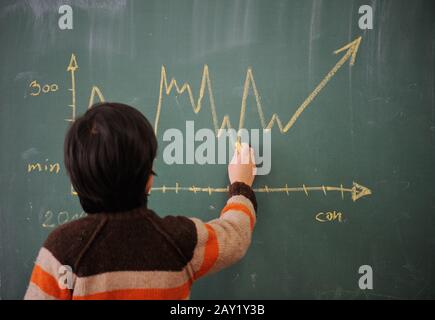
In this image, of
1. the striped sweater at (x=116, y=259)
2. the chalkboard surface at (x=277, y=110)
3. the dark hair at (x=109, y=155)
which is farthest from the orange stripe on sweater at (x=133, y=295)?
the chalkboard surface at (x=277, y=110)

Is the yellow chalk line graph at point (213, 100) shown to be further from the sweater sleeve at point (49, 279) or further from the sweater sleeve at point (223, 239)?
the sweater sleeve at point (49, 279)

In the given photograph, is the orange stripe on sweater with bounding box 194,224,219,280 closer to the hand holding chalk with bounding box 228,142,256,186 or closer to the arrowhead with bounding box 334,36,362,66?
the hand holding chalk with bounding box 228,142,256,186

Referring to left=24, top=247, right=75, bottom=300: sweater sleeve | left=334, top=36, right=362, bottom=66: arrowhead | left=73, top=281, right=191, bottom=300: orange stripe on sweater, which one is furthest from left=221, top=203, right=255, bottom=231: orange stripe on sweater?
left=334, top=36, right=362, bottom=66: arrowhead

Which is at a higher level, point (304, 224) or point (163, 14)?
point (163, 14)

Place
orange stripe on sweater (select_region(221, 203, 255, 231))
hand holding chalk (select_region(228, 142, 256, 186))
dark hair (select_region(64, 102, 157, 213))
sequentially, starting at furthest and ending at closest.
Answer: hand holding chalk (select_region(228, 142, 256, 186)), orange stripe on sweater (select_region(221, 203, 255, 231)), dark hair (select_region(64, 102, 157, 213))

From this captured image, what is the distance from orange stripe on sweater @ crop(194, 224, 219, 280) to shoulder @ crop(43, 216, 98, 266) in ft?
0.77

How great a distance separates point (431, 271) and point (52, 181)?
1.18m

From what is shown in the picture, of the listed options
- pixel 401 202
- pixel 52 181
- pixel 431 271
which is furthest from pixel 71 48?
pixel 431 271

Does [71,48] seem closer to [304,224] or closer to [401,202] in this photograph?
[304,224]

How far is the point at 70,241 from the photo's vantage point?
671 mm

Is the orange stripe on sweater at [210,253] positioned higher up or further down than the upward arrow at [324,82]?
further down

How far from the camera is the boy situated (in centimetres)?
67

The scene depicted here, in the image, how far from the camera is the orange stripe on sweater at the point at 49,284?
2.21 ft

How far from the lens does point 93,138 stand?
665 millimetres
